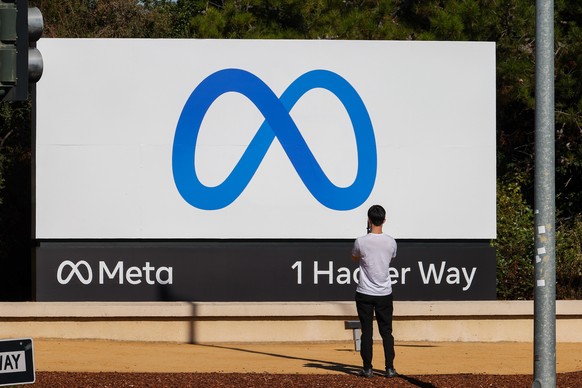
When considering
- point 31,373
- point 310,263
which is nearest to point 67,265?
point 310,263

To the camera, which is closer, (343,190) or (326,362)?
(326,362)

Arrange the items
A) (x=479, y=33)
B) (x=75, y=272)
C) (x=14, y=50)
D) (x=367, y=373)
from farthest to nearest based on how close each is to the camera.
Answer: (x=479, y=33), (x=75, y=272), (x=367, y=373), (x=14, y=50)

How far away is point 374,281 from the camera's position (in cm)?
1346

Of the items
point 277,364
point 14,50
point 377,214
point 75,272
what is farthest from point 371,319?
point 75,272

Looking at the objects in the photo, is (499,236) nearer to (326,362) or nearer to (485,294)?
(485,294)

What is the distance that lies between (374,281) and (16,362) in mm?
5641

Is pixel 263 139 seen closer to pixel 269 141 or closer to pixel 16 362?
pixel 269 141

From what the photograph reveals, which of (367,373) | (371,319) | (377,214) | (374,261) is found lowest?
(367,373)

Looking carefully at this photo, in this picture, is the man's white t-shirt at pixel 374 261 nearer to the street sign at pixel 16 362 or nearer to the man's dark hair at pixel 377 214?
the man's dark hair at pixel 377 214

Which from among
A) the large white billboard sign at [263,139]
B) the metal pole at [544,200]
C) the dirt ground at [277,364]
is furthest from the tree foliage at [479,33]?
the metal pole at [544,200]

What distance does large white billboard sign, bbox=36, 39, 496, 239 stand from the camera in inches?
724

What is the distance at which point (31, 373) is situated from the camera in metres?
8.70

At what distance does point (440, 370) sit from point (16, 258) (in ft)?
40.4

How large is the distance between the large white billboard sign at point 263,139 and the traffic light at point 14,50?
9.48 m
